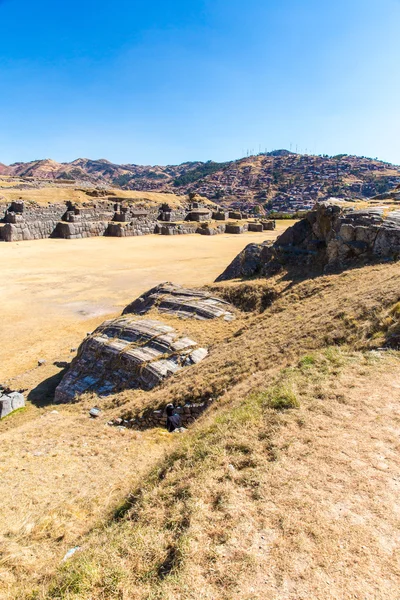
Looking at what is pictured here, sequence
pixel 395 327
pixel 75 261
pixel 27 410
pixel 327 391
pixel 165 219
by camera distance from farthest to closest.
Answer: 1. pixel 165 219
2. pixel 75 261
3. pixel 27 410
4. pixel 395 327
5. pixel 327 391

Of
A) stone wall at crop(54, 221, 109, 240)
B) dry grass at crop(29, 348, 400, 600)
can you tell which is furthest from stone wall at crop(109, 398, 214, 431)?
stone wall at crop(54, 221, 109, 240)

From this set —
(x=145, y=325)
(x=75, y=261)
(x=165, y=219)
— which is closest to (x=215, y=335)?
(x=145, y=325)

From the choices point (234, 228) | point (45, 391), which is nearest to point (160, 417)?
point (45, 391)

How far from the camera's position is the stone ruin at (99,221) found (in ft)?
123

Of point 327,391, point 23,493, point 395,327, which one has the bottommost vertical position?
point 23,493

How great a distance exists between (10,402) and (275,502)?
7596 mm

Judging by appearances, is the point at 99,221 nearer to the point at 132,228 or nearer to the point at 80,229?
the point at 80,229

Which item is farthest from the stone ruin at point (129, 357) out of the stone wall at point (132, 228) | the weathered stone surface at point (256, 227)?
the weathered stone surface at point (256, 227)

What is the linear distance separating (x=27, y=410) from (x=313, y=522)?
25.5 ft

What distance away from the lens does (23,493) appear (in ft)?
16.6

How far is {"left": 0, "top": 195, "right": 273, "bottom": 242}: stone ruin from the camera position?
37500 millimetres

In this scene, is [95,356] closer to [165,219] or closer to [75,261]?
[75,261]

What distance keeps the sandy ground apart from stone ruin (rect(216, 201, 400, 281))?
6851 mm

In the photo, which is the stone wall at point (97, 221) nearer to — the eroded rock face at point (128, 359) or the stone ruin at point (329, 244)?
the stone ruin at point (329, 244)
